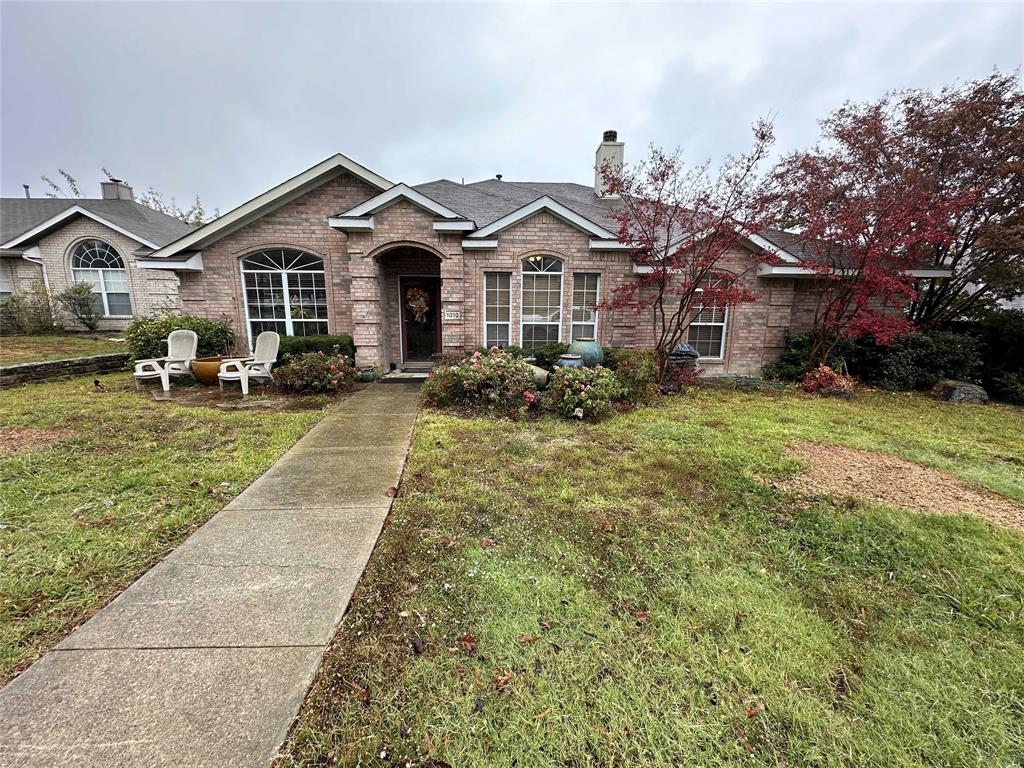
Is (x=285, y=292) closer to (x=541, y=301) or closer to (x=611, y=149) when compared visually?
(x=541, y=301)

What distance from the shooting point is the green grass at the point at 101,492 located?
236cm


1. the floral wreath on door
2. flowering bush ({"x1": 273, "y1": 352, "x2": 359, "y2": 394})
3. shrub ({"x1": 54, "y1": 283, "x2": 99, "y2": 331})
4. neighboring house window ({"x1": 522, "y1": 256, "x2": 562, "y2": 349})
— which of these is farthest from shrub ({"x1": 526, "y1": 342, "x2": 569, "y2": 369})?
shrub ({"x1": 54, "y1": 283, "x2": 99, "y2": 331})

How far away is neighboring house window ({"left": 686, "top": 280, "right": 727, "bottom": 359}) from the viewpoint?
33.3ft

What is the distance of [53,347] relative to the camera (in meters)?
11.6

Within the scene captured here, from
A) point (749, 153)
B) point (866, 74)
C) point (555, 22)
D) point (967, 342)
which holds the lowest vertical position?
point (967, 342)

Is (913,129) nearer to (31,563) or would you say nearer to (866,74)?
(866,74)

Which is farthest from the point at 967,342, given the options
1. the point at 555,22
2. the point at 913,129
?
the point at 555,22

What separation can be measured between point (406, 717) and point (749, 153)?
29.8ft

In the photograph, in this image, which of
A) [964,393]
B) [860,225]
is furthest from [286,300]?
[964,393]

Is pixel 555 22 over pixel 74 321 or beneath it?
over

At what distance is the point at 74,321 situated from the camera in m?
14.8

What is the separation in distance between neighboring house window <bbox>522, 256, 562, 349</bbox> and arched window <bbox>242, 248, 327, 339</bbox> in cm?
517

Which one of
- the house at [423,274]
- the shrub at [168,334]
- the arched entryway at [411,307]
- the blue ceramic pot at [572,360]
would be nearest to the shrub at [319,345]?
the house at [423,274]

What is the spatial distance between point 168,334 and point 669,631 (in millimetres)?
10901
